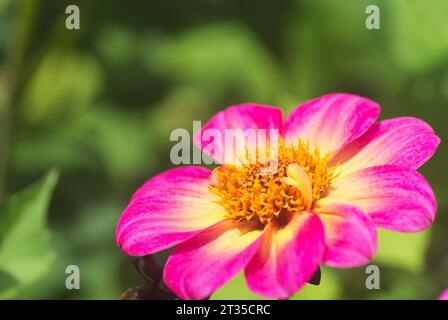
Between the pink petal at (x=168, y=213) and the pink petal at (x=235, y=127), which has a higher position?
the pink petal at (x=235, y=127)

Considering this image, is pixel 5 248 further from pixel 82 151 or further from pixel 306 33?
pixel 306 33

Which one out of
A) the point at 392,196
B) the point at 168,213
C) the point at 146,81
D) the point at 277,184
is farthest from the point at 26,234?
the point at 146,81

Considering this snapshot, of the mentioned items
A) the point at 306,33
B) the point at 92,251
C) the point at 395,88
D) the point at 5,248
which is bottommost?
the point at 92,251

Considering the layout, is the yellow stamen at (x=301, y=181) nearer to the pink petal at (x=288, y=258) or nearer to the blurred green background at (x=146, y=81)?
the pink petal at (x=288, y=258)

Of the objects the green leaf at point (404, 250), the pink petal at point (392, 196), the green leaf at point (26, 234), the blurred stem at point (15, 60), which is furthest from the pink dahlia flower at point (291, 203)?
the blurred stem at point (15, 60)

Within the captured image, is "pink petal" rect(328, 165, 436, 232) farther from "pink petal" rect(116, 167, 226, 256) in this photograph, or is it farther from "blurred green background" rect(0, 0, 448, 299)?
"blurred green background" rect(0, 0, 448, 299)

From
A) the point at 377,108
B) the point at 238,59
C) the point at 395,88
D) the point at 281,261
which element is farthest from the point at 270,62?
the point at 281,261
